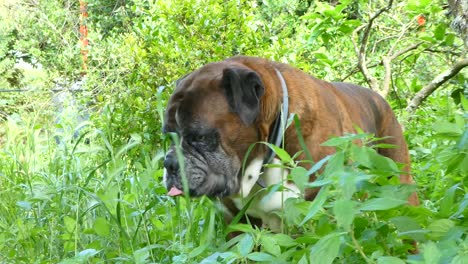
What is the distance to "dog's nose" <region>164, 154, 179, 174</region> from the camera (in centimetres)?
325

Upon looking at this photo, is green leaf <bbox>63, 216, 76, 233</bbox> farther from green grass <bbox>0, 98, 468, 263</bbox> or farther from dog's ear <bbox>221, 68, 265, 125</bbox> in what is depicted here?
dog's ear <bbox>221, 68, 265, 125</bbox>

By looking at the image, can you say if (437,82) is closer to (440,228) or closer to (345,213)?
(440,228)

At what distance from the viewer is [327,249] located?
1.71m

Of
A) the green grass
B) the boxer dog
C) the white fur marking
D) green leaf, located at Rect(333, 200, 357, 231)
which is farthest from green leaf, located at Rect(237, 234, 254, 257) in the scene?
the white fur marking

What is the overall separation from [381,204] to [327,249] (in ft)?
0.58

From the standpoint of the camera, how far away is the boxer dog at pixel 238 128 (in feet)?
11.0

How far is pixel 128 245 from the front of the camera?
310cm

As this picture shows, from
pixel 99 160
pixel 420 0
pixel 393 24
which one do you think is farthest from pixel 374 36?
pixel 99 160

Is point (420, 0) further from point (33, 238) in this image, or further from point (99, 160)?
point (33, 238)

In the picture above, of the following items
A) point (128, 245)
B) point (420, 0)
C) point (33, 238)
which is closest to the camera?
point (128, 245)

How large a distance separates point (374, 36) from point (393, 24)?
6.18 ft

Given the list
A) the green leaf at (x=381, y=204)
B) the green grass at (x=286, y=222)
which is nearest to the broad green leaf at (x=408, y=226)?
the green grass at (x=286, y=222)

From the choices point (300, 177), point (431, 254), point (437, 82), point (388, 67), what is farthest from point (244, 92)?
point (388, 67)

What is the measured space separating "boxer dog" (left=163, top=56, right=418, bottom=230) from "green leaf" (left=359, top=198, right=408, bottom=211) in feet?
4.87
